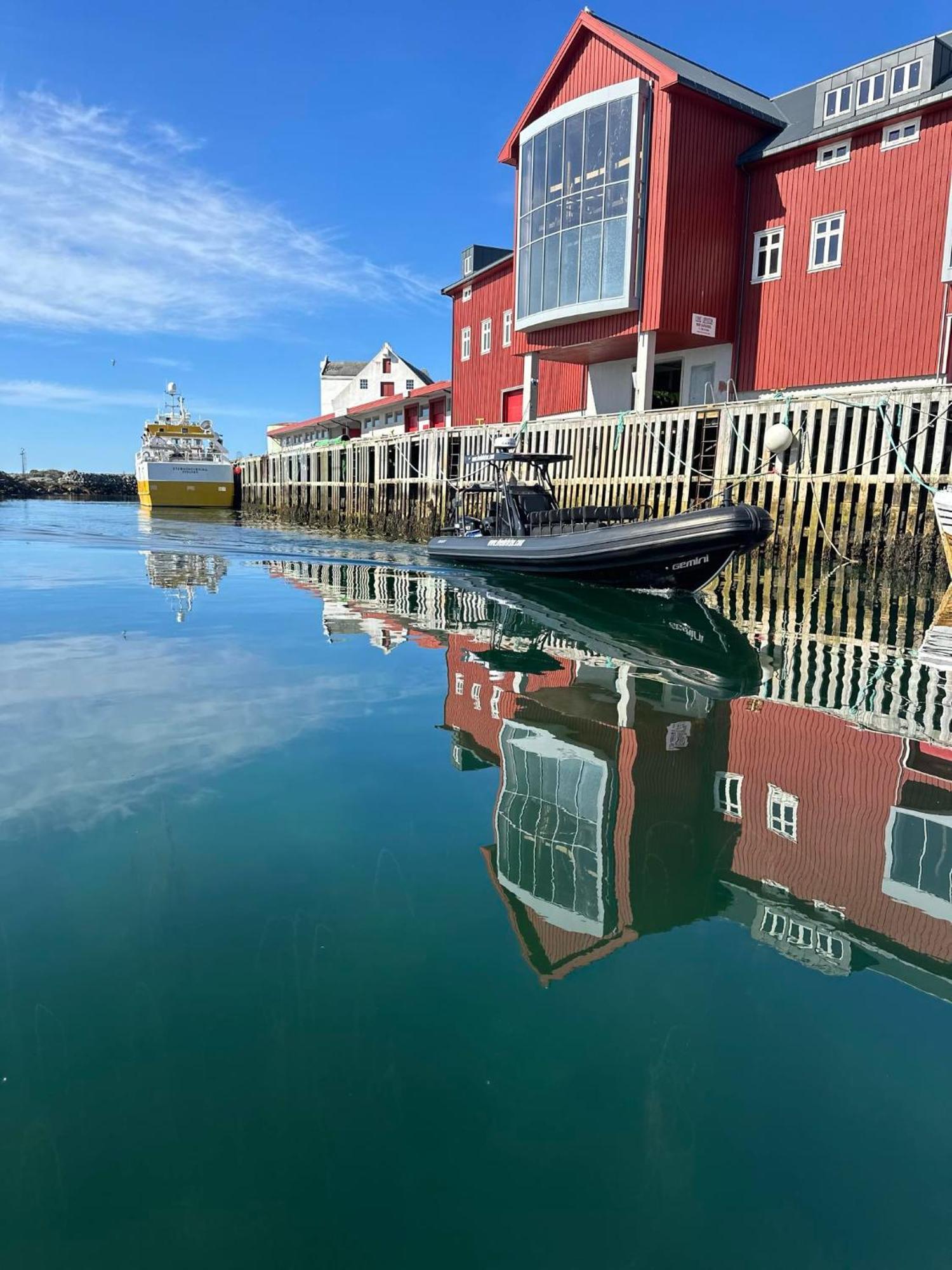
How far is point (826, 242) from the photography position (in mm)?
18516

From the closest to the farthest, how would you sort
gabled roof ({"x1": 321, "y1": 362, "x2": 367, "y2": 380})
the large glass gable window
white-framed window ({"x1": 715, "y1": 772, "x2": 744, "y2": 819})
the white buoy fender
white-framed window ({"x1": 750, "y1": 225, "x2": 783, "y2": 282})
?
white-framed window ({"x1": 715, "y1": 772, "x2": 744, "y2": 819}) < the white buoy fender < the large glass gable window < white-framed window ({"x1": 750, "y1": 225, "x2": 783, "y2": 282}) < gabled roof ({"x1": 321, "y1": 362, "x2": 367, "y2": 380})

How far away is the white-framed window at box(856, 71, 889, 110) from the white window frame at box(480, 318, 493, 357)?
13.0m

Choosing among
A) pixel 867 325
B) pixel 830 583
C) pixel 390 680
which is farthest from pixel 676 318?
pixel 390 680

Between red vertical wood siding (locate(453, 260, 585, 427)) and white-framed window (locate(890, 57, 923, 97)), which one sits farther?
red vertical wood siding (locate(453, 260, 585, 427))

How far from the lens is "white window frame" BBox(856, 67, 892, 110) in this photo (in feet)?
57.7

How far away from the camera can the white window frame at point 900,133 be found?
55.3ft

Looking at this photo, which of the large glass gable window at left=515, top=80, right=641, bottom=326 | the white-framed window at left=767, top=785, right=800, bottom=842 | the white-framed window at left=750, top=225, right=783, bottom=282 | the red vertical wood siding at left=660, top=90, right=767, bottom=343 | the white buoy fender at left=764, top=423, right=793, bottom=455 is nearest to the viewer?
the white-framed window at left=767, top=785, right=800, bottom=842

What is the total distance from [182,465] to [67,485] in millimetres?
40510

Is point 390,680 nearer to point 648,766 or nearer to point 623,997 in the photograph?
point 648,766

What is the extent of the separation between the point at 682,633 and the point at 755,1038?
22.5 feet

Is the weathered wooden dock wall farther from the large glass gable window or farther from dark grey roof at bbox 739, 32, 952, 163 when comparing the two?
dark grey roof at bbox 739, 32, 952, 163

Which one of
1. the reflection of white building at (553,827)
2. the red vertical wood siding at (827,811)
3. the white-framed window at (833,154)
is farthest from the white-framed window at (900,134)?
the reflection of white building at (553,827)

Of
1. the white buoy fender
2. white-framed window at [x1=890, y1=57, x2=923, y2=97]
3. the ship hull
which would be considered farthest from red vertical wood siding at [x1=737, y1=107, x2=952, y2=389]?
the ship hull

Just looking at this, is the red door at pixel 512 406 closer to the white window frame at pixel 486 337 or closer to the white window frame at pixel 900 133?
the white window frame at pixel 486 337
